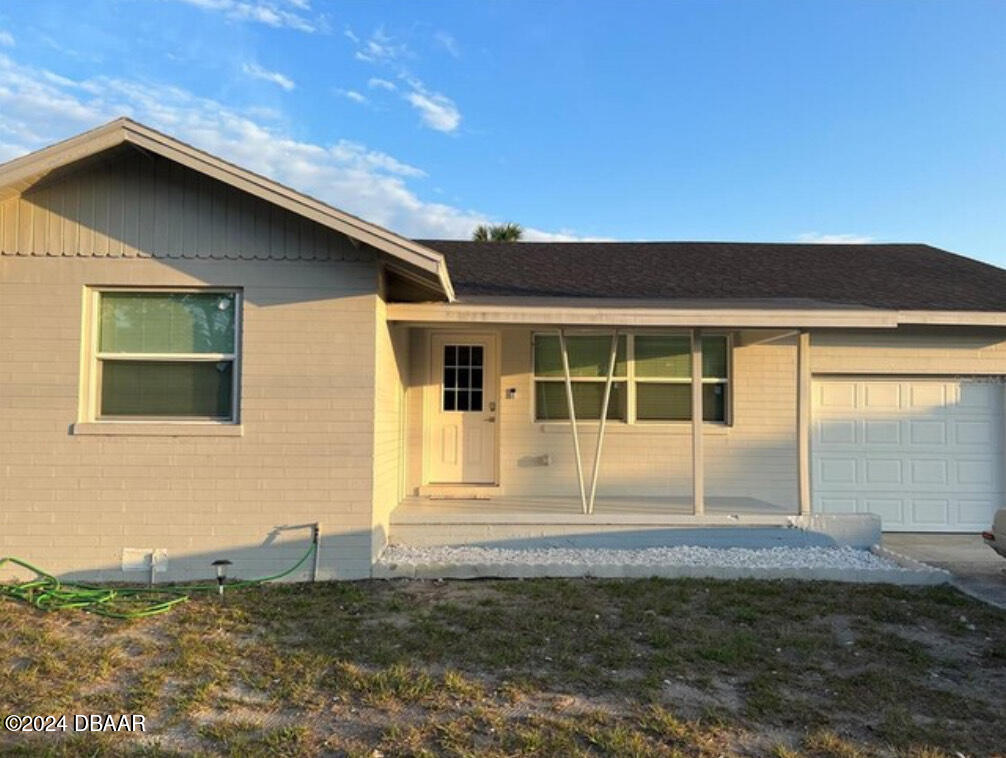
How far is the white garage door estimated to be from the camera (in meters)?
8.78

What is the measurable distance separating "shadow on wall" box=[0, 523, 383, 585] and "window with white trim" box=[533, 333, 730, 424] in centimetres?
355

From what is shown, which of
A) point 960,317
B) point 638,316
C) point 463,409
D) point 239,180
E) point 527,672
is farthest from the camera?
point 463,409

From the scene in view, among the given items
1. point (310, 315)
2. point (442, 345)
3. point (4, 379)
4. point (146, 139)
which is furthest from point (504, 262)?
point (4, 379)

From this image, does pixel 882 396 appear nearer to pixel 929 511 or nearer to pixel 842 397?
pixel 842 397

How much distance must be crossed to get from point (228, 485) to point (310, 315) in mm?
1657

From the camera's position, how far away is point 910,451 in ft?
29.2

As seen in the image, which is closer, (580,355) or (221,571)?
(221,571)

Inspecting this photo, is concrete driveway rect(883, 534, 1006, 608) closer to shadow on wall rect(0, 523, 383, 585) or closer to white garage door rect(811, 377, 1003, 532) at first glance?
white garage door rect(811, 377, 1003, 532)

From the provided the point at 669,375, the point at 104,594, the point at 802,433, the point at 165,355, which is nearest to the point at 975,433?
the point at 802,433

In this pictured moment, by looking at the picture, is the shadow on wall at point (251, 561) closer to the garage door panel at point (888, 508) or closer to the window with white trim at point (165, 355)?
the window with white trim at point (165, 355)

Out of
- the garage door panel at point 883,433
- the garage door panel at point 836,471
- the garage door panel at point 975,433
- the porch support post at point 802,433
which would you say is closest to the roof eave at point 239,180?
the porch support post at point 802,433

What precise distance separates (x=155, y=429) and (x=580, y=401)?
5024 mm

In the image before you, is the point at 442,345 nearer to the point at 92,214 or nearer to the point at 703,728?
the point at 92,214

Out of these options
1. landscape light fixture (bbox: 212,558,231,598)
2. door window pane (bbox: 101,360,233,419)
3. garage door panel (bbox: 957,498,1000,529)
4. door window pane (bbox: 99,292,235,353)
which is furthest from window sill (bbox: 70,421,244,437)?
garage door panel (bbox: 957,498,1000,529)
